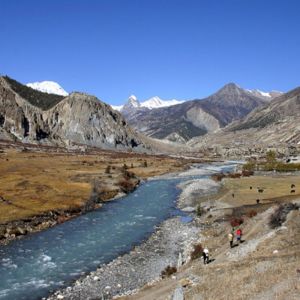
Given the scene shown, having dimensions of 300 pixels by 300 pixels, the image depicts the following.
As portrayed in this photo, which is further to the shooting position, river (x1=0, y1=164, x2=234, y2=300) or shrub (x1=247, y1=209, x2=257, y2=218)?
shrub (x1=247, y1=209, x2=257, y2=218)

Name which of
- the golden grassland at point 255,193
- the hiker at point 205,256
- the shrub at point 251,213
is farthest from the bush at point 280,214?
the golden grassland at point 255,193

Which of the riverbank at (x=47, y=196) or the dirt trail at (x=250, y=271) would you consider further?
the riverbank at (x=47, y=196)

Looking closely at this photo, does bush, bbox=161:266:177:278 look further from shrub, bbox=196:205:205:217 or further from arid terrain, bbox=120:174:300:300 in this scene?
shrub, bbox=196:205:205:217

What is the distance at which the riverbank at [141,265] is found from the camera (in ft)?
137

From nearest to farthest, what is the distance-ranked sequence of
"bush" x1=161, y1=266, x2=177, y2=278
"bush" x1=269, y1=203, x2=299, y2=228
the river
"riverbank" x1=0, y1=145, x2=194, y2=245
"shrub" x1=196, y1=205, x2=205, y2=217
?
"bush" x1=161, y1=266, x2=177, y2=278 < the river < "bush" x1=269, y1=203, x2=299, y2=228 < "riverbank" x1=0, y1=145, x2=194, y2=245 < "shrub" x1=196, y1=205, x2=205, y2=217

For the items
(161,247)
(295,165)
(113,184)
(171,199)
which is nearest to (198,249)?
(161,247)

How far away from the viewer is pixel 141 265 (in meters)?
49.4

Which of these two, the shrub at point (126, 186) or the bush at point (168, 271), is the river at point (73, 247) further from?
the shrub at point (126, 186)

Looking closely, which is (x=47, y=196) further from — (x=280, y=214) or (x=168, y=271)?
(x=168, y=271)

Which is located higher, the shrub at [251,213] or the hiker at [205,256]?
the shrub at [251,213]

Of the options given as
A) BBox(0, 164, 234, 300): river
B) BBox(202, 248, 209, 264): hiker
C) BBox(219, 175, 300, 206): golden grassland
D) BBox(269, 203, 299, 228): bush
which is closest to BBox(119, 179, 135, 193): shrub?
BBox(0, 164, 234, 300): river

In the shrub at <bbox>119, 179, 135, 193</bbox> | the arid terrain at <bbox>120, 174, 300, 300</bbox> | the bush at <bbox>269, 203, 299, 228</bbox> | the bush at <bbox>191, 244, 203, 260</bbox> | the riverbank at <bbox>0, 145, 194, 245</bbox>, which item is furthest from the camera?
the shrub at <bbox>119, 179, 135, 193</bbox>

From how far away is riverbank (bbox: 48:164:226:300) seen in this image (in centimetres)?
4184

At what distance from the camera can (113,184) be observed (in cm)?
11619
